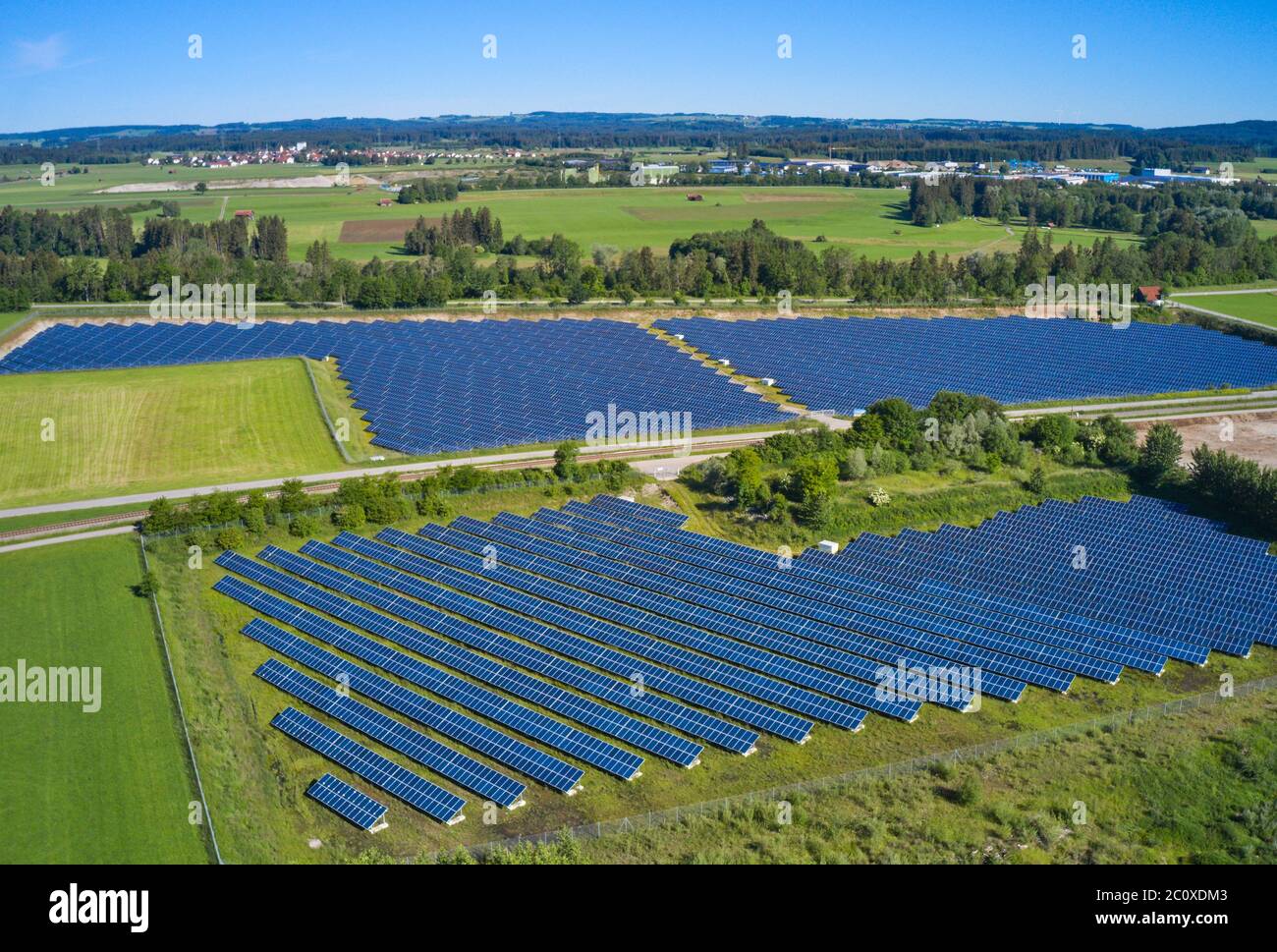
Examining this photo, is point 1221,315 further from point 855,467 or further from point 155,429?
point 155,429

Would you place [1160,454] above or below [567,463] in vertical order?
below

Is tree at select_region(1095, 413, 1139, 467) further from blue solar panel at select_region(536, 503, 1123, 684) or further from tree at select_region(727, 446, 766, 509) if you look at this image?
blue solar panel at select_region(536, 503, 1123, 684)

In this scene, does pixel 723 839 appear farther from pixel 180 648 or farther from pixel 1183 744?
pixel 180 648

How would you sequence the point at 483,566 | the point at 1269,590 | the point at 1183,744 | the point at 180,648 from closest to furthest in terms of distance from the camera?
the point at 1183,744, the point at 180,648, the point at 1269,590, the point at 483,566

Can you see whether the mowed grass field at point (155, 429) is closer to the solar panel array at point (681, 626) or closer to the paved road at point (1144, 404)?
the solar panel array at point (681, 626)

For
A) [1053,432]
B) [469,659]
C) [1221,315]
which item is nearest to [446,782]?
[469,659]

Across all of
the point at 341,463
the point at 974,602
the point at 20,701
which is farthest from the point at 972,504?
the point at 20,701

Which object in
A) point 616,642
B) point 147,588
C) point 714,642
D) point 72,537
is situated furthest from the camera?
point 72,537

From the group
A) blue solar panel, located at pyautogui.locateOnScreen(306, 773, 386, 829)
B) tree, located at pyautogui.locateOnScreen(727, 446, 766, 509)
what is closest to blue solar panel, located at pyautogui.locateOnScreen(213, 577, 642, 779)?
blue solar panel, located at pyautogui.locateOnScreen(306, 773, 386, 829)
